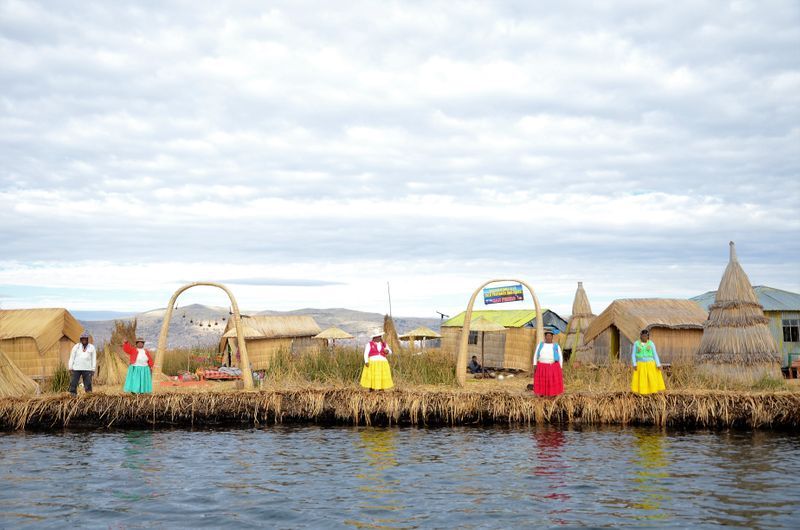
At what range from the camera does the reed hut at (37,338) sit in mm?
22703

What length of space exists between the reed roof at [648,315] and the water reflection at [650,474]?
1003cm

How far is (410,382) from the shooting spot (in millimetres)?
19703

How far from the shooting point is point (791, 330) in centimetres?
2625

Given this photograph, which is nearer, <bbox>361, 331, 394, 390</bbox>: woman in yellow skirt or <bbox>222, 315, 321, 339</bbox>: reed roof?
<bbox>361, 331, 394, 390</bbox>: woman in yellow skirt

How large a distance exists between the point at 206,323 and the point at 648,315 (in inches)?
2266

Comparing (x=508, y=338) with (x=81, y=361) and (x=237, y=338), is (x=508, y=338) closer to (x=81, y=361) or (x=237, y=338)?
(x=237, y=338)

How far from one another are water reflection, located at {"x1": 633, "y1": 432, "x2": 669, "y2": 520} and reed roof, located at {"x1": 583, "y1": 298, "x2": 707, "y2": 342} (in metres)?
10.0

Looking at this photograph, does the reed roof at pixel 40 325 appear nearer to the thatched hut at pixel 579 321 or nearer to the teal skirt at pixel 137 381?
the teal skirt at pixel 137 381

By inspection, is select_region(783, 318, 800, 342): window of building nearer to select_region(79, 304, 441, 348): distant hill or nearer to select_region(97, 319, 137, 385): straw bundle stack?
select_region(97, 319, 137, 385): straw bundle stack

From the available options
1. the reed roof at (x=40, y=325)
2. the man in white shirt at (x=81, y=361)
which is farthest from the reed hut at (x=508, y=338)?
the man in white shirt at (x=81, y=361)

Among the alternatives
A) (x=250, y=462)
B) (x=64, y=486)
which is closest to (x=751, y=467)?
(x=250, y=462)

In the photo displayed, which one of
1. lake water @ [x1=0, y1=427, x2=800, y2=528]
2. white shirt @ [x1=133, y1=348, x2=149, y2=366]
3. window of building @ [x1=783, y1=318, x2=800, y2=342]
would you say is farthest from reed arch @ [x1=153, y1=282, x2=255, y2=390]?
window of building @ [x1=783, y1=318, x2=800, y2=342]

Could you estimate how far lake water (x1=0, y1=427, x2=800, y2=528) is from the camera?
32.5 feet

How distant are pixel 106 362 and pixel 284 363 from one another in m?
5.84
